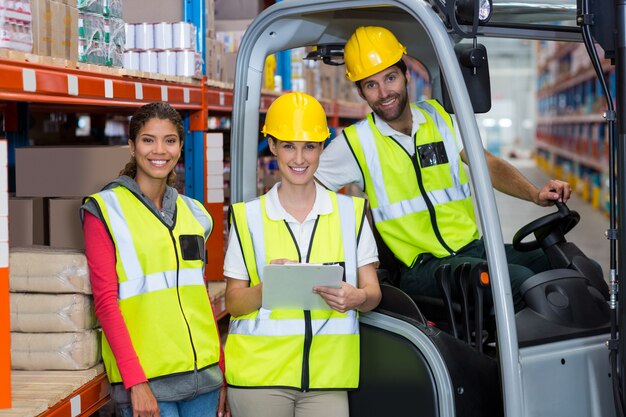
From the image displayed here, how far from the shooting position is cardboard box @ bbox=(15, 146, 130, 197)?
3.39 m

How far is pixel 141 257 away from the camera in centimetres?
278

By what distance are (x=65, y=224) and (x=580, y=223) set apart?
1039cm

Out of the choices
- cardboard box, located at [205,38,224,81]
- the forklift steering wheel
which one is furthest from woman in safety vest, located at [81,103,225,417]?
cardboard box, located at [205,38,224,81]

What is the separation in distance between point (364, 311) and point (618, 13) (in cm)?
132

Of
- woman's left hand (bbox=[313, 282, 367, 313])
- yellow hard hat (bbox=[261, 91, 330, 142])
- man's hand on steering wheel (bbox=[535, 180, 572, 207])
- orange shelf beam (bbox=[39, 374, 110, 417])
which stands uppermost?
yellow hard hat (bbox=[261, 91, 330, 142])

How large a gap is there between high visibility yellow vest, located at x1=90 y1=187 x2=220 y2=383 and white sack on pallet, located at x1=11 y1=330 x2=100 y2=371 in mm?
76

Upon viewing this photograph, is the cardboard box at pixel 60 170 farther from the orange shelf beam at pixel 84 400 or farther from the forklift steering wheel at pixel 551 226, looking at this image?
the forklift steering wheel at pixel 551 226

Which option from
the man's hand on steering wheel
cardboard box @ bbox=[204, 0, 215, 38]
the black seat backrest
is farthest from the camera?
cardboard box @ bbox=[204, 0, 215, 38]

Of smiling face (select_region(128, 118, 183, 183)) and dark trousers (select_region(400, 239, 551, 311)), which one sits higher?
smiling face (select_region(128, 118, 183, 183))

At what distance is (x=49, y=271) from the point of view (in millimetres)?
2918

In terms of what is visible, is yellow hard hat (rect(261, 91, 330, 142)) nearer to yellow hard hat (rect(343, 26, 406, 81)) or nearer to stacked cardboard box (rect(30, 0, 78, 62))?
yellow hard hat (rect(343, 26, 406, 81))

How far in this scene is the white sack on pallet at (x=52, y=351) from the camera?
294 cm

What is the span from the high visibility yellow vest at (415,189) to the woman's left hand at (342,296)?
0.77 metres

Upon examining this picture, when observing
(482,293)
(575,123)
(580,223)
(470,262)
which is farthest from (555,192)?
(575,123)
